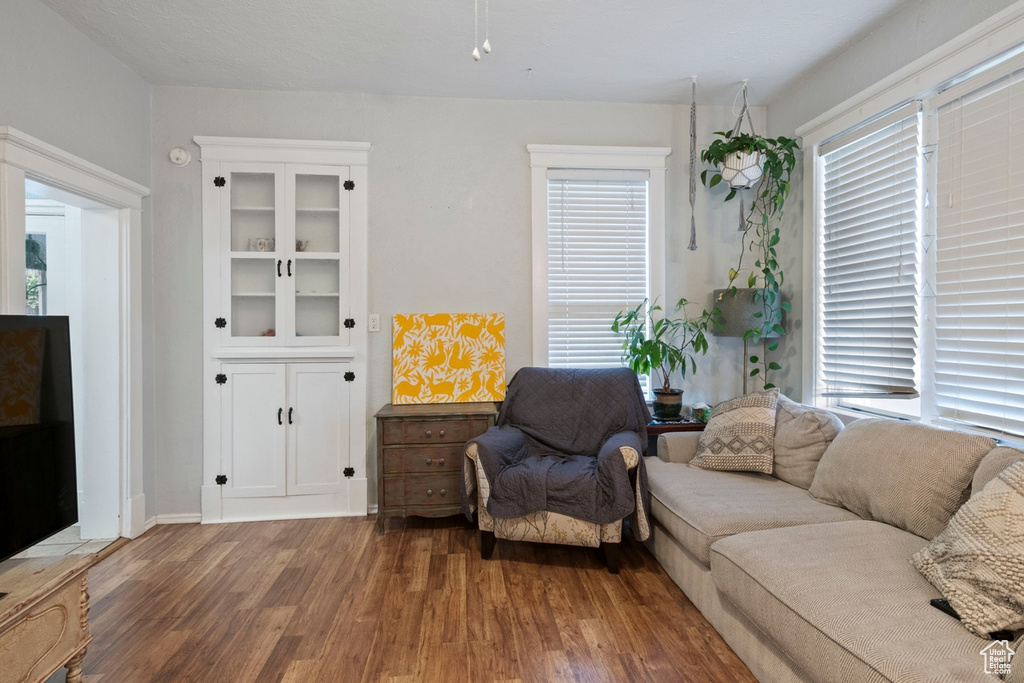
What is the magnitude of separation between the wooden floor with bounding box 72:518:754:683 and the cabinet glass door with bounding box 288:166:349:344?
133 centimetres

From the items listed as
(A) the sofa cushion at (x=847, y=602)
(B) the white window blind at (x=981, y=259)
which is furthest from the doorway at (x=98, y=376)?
(B) the white window blind at (x=981, y=259)

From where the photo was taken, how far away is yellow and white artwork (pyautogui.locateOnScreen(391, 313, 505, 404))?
3354 mm

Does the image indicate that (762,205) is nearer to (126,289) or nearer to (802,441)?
(802,441)

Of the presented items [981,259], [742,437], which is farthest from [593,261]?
[981,259]

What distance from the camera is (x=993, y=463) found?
64.4 inches

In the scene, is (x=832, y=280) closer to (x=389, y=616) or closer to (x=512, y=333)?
(x=512, y=333)

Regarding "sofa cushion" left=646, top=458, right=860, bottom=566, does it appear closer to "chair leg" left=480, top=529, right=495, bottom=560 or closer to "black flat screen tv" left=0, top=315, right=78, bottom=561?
"chair leg" left=480, top=529, right=495, bottom=560

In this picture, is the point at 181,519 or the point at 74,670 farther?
the point at 181,519

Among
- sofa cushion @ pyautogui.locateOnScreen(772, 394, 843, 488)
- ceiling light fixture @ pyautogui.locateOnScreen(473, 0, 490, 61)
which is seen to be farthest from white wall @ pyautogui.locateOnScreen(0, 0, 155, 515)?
sofa cushion @ pyautogui.locateOnScreen(772, 394, 843, 488)

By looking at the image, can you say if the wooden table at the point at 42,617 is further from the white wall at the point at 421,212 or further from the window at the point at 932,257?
the window at the point at 932,257

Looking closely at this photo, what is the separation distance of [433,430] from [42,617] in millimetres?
1769

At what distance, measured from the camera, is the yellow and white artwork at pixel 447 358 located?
11.0 feet

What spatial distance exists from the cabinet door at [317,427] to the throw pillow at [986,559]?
2.95 metres

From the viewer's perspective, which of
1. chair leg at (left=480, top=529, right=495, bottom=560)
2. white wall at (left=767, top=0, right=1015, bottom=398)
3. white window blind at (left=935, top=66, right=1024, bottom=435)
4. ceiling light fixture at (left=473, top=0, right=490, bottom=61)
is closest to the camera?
white window blind at (left=935, top=66, right=1024, bottom=435)
